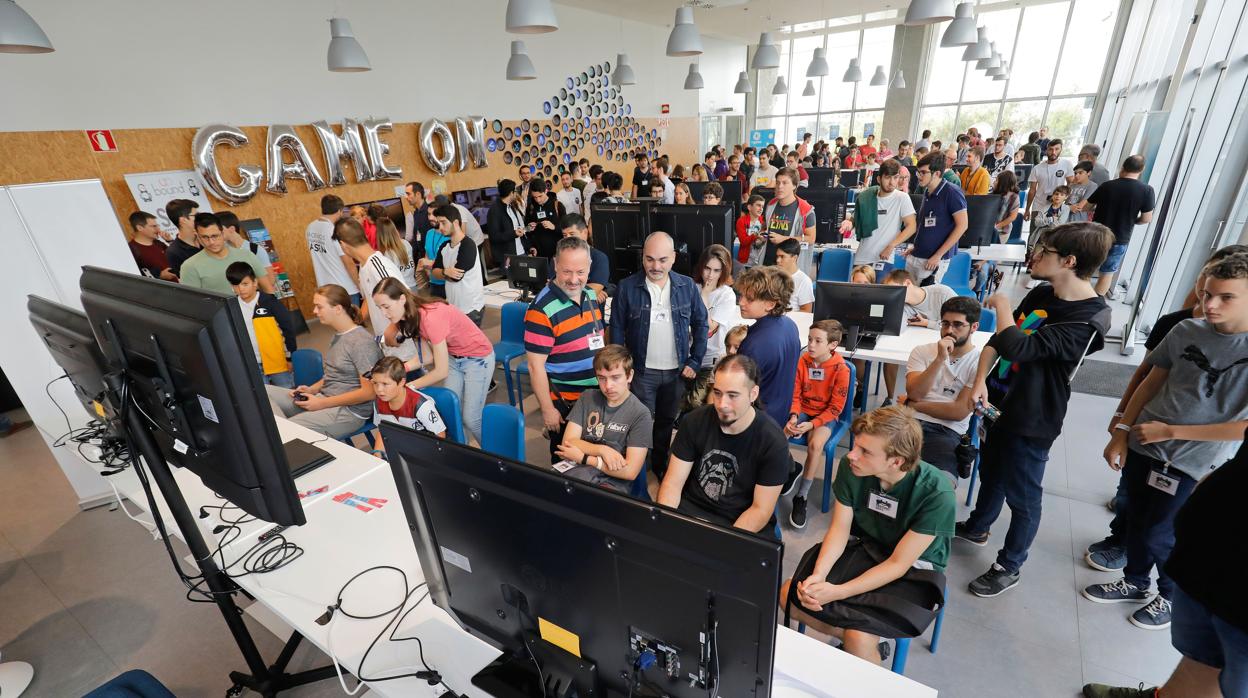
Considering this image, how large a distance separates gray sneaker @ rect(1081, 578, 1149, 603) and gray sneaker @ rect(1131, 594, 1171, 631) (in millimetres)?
76

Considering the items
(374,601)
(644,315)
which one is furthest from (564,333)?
(374,601)

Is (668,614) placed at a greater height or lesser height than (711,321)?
greater

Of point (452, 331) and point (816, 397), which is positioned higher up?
point (452, 331)

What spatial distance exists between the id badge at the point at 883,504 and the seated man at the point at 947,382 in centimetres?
102

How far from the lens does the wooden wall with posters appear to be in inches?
183

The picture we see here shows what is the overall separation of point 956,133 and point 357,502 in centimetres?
1645

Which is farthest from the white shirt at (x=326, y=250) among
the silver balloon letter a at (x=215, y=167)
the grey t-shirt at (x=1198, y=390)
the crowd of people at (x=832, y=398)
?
the grey t-shirt at (x=1198, y=390)

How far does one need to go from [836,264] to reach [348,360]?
4.27m

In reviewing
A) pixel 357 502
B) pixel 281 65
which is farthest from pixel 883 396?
pixel 281 65

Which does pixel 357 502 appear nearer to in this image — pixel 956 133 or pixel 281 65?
pixel 281 65

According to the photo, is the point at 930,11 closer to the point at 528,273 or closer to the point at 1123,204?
the point at 1123,204

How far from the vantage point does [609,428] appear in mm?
2469

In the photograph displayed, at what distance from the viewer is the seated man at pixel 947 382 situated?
2660 millimetres

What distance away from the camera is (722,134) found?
1534 centimetres
